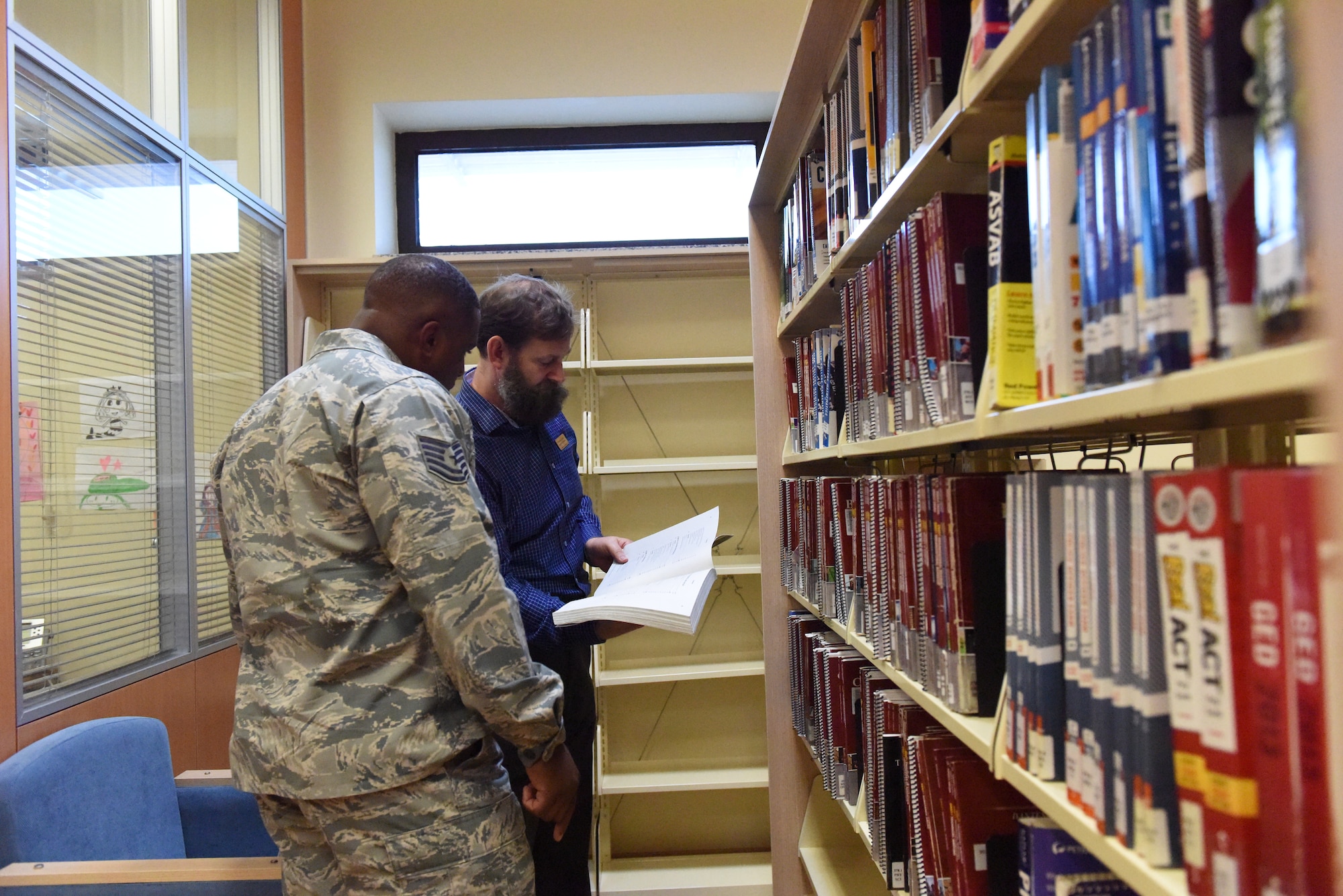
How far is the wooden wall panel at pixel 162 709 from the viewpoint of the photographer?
71.0 inches

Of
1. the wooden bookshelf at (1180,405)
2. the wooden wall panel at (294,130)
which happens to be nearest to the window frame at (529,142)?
the wooden wall panel at (294,130)

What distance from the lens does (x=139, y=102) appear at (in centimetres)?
231

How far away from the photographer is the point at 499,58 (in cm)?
331

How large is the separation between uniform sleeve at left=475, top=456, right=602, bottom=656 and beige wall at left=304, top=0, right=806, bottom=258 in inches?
74.8

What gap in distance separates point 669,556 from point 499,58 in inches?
98.3

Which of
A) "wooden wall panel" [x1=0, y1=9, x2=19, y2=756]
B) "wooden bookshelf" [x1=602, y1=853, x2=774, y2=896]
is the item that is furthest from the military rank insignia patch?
"wooden bookshelf" [x1=602, y1=853, x2=774, y2=896]

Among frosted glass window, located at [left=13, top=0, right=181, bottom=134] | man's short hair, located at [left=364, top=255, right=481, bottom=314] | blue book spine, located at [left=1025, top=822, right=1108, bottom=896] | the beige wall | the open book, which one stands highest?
the beige wall

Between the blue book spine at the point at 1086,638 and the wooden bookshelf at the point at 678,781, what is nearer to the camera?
the blue book spine at the point at 1086,638

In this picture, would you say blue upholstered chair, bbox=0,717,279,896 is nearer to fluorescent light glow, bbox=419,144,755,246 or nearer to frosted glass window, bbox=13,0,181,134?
frosted glass window, bbox=13,0,181,134

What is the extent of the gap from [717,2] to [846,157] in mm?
2272

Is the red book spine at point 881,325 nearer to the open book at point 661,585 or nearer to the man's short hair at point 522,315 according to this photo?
the open book at point 661,585

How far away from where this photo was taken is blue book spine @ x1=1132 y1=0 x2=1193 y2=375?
0.54 meters

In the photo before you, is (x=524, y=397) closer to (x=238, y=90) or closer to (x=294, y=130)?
(x=238, y=90)

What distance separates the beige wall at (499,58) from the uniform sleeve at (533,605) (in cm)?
190
